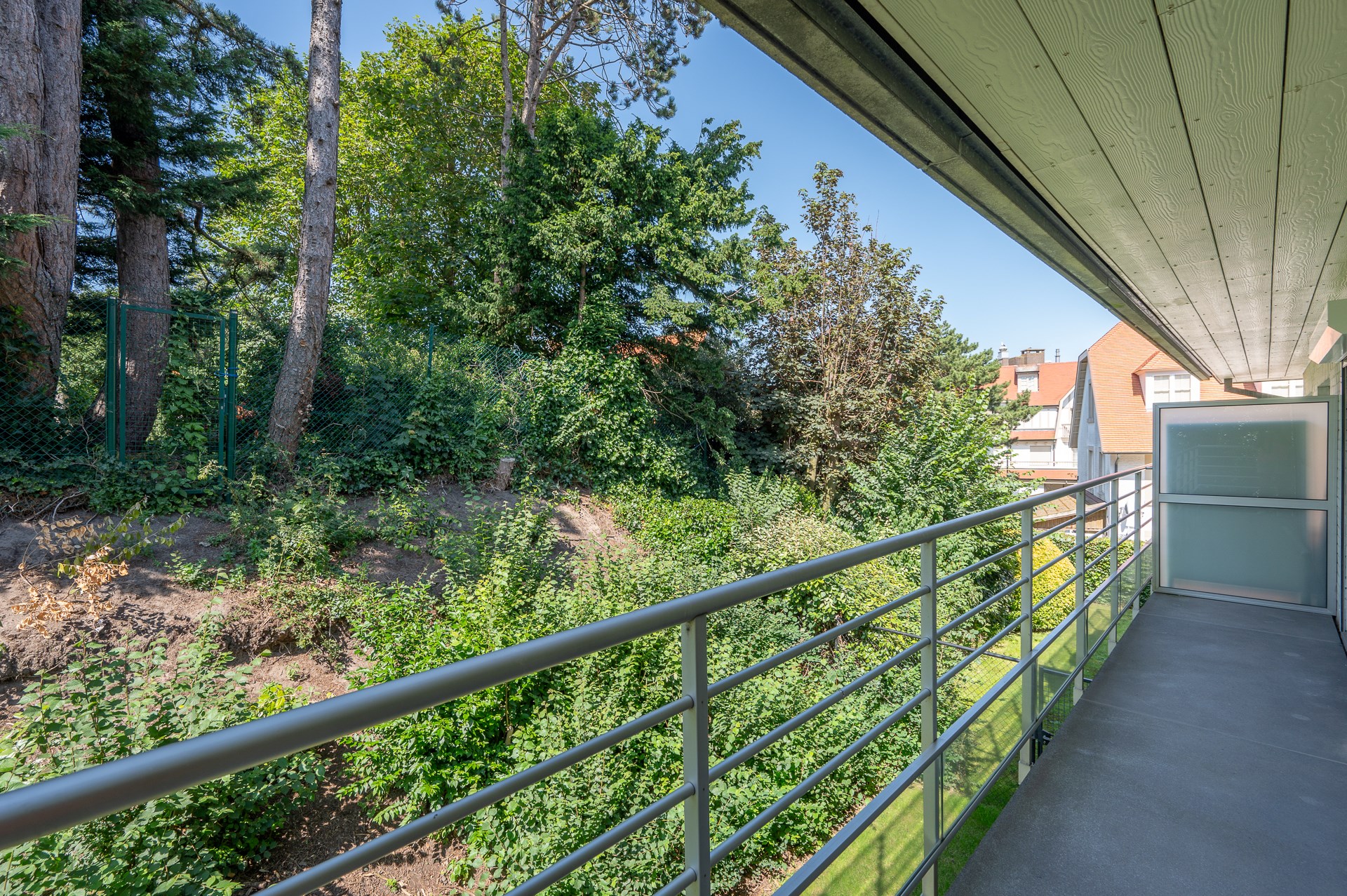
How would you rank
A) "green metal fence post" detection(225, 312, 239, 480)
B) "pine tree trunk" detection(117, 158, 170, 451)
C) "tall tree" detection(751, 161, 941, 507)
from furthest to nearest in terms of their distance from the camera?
"tall tree" detection(751, 161, 941, 507) < "green metal fence post" detection(225, 312, 239, 480) < "pine tree trunk" detection(117, 158, 170, 451)

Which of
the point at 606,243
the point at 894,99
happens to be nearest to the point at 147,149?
the point at 606,243

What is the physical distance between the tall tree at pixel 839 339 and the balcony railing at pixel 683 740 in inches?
357

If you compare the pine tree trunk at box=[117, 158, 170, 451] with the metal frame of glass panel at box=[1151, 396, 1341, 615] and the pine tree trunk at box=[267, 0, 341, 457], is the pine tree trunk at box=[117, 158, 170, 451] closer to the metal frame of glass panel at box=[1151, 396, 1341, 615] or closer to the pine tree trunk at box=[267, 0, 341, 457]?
the pine tree trunk at box=[267, 0, 341, 457]

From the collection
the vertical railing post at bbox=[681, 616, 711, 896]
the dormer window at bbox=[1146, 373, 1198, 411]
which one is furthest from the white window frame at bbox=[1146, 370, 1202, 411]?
the vertical railing post at bbox=[681, 616, 711, 896]

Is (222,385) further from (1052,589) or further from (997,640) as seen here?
(1052,589)

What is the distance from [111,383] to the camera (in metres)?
5.88

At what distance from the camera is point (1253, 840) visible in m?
1.96

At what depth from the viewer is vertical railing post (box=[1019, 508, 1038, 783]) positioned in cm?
232

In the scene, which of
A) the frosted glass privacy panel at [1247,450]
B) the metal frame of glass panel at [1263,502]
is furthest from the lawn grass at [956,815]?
the frosted glass privacy panel at [1247,450]

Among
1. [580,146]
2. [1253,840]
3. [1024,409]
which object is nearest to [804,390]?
[580,146]

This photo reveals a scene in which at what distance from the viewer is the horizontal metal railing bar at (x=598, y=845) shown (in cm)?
84

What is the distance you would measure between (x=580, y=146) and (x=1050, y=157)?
875 cm

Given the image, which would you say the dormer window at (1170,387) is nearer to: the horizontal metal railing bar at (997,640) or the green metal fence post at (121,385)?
the horizontal metal railing bar at (997,640)

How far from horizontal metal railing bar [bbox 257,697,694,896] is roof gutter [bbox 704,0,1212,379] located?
1.30 metres
